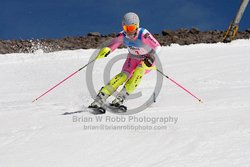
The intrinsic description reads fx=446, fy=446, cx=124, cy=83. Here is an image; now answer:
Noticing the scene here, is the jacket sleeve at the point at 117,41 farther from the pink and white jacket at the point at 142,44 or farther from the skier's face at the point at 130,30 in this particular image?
the skier's face at the point at 130,30

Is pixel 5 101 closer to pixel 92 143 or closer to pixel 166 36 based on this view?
pixel 92 143

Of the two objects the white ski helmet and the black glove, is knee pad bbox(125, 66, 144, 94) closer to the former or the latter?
the black glove

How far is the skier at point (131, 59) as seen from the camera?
7.10m

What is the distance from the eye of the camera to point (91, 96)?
8.78m

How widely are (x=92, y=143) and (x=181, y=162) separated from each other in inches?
50.8

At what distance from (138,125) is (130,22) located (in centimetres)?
215

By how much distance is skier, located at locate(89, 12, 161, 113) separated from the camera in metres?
7.10

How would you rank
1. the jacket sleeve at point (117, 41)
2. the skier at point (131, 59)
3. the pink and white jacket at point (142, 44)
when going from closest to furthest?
the skier at point (131, 59) → the pink and white jacket at point (142, 44) → the jacket sleeve at point (117, 41)

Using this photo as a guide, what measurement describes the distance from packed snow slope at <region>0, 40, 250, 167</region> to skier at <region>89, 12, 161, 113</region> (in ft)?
1.36

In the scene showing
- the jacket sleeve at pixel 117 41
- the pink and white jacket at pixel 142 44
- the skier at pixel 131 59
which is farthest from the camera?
the jacket sleeve at pixel 117 41

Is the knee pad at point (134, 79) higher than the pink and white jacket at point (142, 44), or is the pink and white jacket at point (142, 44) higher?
the pink and white jacket at point (142, 44)

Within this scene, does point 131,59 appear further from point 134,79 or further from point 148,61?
point 148,61

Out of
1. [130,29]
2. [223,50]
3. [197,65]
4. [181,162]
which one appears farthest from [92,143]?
[223,50]

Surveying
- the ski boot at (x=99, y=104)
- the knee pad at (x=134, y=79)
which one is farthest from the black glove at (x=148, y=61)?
the ski boot at (x=99, y=104)
